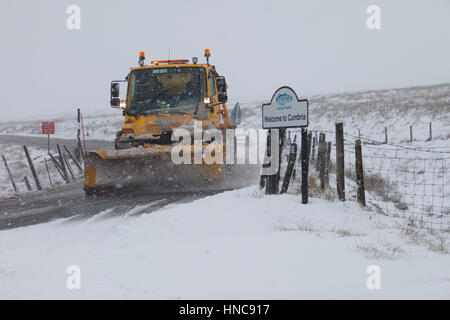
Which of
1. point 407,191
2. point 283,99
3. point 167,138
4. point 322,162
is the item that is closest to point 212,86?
point 167,138

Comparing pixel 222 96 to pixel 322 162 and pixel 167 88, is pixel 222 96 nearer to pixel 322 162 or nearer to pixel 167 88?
pixel 167 88

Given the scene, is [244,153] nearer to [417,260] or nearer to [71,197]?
[71,197]

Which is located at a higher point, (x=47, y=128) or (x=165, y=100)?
(x=165, y=100)

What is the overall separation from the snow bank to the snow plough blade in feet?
7.06

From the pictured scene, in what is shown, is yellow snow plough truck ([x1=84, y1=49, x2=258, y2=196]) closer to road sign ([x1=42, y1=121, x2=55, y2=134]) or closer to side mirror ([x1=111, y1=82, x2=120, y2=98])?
side mirror ([x1=111, y1=82, x2=120, y2=98])

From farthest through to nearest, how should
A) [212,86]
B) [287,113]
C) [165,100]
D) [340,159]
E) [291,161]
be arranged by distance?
→ [212,86] → [165,100] → [291,161] → [340,159] → [287,113]

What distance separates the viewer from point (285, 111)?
21.2 feet

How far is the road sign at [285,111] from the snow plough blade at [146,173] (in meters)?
1.85

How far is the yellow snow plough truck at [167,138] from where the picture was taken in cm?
798

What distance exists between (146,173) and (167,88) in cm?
222

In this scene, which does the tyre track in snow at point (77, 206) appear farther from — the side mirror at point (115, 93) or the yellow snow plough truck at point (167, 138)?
the side mirror at point (115, 93)

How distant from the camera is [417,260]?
3.72 m

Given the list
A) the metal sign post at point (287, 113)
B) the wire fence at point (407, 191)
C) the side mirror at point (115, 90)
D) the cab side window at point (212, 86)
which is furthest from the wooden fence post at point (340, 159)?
the side mirror at point (115, 90)
